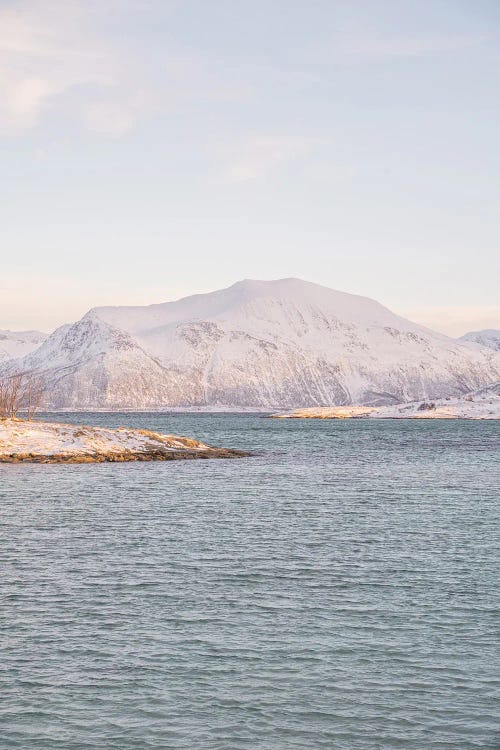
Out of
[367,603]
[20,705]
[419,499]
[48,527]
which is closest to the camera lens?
[20,705]

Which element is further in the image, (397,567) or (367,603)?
(397,567)

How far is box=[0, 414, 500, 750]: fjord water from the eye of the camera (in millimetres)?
17844

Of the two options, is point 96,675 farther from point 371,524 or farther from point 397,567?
point 371,524

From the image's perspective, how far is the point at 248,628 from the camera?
24.6m

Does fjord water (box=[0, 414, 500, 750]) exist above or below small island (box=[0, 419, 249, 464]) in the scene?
below

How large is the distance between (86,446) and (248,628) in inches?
2940

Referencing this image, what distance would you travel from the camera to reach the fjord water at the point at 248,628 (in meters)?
17.8

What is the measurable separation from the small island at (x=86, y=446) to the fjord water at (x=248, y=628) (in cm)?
3962

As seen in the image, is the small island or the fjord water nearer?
the fjord water

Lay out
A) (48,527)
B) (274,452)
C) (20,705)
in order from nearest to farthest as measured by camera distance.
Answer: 1. (20,705)
2. (48,527)
3. (274,452)

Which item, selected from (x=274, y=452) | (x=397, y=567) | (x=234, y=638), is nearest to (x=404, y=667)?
(x=234, y=638)

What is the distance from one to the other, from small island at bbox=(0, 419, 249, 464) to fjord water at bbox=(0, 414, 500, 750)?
1560 inches

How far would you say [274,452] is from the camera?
12106 centimetres

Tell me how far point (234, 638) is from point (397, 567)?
38.8 feet
